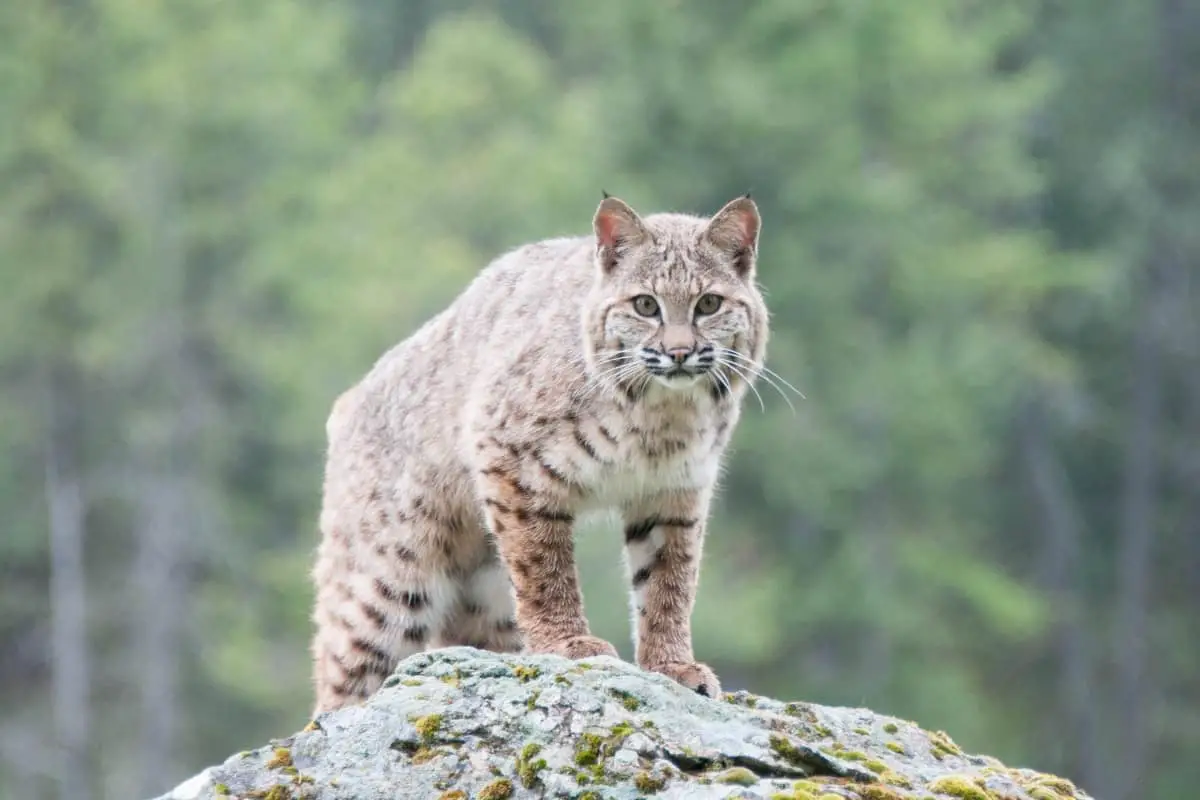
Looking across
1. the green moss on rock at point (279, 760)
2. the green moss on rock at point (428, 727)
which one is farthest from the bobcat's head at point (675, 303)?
the green moss on rock at point (279, 760)

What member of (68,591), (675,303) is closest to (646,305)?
(675,303)

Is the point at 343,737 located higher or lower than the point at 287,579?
lower

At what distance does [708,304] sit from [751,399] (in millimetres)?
17381

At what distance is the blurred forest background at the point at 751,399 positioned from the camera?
81.3ft

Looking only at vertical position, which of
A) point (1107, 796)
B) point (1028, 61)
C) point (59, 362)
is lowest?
point (1107, 796)

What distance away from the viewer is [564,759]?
4.52 meters

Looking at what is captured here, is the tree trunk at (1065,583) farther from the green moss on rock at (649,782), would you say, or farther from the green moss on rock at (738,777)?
the green moss on rock at (649,782)

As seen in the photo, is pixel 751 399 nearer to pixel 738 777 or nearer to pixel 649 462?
pixel 649 462

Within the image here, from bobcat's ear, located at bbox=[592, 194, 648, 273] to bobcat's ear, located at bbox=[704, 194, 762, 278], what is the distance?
0.24 metres

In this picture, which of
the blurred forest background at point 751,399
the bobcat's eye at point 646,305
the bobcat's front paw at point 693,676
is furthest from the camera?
the blurred forest background at point 751,399

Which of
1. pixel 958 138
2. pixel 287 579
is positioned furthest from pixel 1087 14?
pixel 287 579

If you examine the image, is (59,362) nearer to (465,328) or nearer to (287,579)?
(287,579)

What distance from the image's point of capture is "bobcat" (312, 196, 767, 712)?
6176 mm

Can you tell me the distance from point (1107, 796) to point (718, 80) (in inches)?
464
